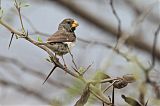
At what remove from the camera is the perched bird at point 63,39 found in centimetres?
97

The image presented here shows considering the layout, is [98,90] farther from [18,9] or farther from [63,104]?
[18,9]

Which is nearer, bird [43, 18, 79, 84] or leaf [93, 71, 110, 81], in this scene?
leaf [93, 71, 110, 81]

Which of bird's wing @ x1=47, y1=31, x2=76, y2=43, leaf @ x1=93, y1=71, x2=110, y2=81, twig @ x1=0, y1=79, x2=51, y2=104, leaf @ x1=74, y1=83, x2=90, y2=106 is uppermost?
leaf @ x1=93, y1=71, x2=110, y2=81

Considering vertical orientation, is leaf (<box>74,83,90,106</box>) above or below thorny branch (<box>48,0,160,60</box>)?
above

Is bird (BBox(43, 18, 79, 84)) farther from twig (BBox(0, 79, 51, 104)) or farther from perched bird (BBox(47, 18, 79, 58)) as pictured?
twig (BBox(0, 79, 51, 104))

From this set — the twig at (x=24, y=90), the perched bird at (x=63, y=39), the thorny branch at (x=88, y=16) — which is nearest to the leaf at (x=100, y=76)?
the perched bird at (x=63, y=39)

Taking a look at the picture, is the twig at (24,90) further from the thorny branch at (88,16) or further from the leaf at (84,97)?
the leaf at (84,97)

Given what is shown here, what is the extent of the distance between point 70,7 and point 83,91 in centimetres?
280

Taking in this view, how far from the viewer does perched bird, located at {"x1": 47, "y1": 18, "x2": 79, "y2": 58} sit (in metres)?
0.97

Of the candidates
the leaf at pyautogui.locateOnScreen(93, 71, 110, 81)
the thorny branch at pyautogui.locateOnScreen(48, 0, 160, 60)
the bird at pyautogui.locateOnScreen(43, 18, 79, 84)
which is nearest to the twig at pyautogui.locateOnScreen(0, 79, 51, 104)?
the thorny branch at pyautogui.locateOnScreen(48, 0, 160, 60)

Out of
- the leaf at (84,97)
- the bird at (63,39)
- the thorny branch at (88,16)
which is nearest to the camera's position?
the leaf at (84,97)

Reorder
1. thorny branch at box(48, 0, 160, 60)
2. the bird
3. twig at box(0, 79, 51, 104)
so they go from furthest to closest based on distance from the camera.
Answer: thorny branch at box(48, 0, 160, 60)
twig at box(0, 79, 51, 104)
the bird

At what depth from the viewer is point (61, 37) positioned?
1065 millimetres

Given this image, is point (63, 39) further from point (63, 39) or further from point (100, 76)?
point (100, 76)
